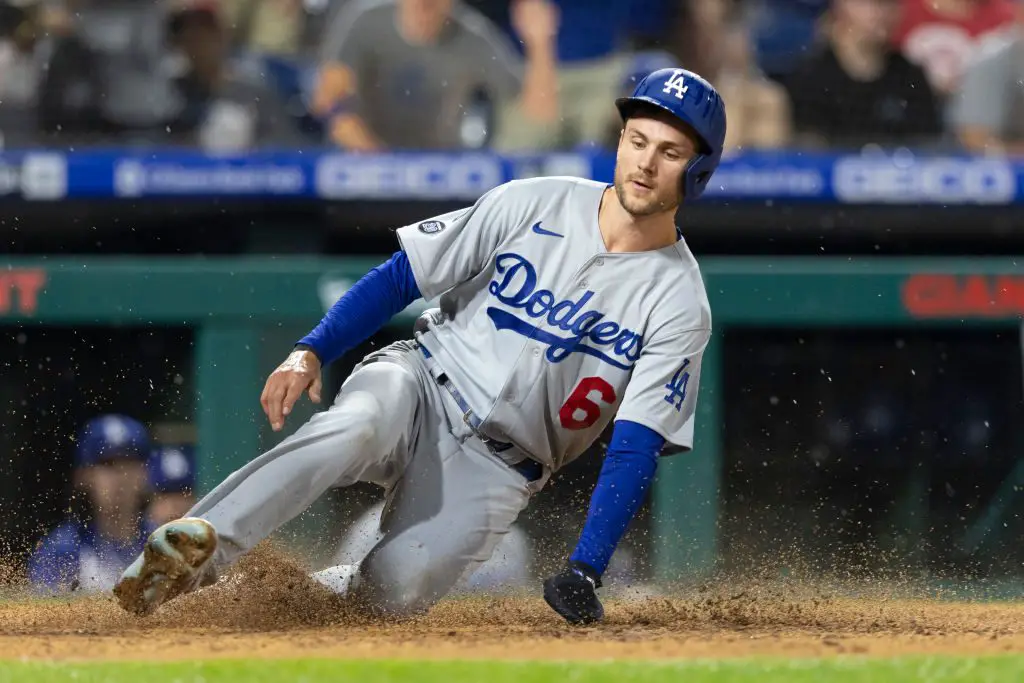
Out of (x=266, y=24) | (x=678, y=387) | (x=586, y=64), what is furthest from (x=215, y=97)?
(x=678, y=387)

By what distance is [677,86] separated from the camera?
12.5 feet

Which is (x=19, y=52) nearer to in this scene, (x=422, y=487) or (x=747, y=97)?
(x=747, y=97)

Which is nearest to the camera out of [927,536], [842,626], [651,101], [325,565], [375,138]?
[651,101]

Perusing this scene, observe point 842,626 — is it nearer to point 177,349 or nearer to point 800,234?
point 800,234

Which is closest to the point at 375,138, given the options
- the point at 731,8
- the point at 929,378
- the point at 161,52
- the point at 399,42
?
the point at 399,42

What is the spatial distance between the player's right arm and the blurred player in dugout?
83.8 inches

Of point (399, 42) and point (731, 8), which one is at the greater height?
point (731, 8)

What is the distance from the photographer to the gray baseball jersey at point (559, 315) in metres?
3.91

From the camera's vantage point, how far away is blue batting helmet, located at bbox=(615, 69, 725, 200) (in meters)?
3.78

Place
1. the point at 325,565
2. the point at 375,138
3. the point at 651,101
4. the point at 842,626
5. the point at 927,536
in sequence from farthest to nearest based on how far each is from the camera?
the point at 375,138, the point at 927,536, the point at 325,565, the point at 842,626, the point at 651,101

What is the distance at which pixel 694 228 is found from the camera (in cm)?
684

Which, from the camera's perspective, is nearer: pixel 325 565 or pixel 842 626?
Result: pixel 842 626

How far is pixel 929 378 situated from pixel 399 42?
2739 mm

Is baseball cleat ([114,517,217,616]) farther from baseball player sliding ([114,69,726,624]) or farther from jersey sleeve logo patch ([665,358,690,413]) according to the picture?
jersey sleeve logo patch ([665,358,690,413])
